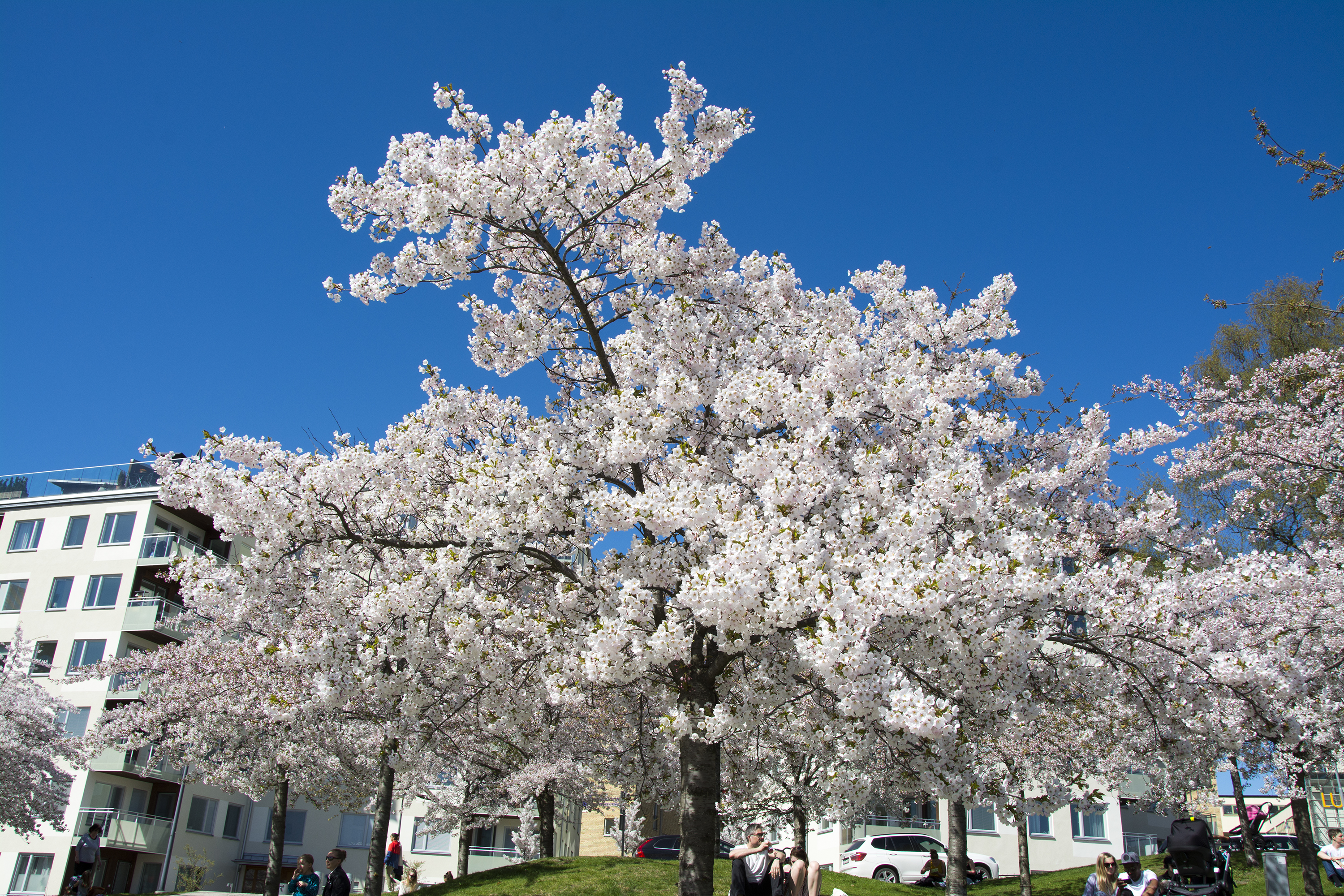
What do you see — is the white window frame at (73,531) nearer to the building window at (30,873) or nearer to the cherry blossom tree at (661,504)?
the building window at (30,873)

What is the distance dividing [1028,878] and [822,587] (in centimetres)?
1999

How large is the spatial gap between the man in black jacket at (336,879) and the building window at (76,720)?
2684 centimetres

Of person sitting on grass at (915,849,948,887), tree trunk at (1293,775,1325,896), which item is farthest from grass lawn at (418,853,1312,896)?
person sitting on grass at (915,849,948,887)

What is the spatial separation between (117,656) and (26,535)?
8911 millimetres

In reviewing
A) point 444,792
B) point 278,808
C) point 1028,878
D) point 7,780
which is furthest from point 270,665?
point 1028,878

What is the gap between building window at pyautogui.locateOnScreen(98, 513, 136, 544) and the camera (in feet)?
118

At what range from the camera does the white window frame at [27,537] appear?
37.0m

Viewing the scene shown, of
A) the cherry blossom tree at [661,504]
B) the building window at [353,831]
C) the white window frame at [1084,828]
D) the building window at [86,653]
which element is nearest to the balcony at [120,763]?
the building window at [86,653]

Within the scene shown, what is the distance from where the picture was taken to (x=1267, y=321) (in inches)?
1133

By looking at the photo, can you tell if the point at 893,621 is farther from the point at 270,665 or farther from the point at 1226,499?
the point at 1226,499

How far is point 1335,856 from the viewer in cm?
1647

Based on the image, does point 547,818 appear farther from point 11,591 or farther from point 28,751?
point 11,591

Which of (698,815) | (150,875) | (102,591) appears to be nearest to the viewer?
(698,815)

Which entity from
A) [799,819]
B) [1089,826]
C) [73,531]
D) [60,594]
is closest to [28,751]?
[60,594]
